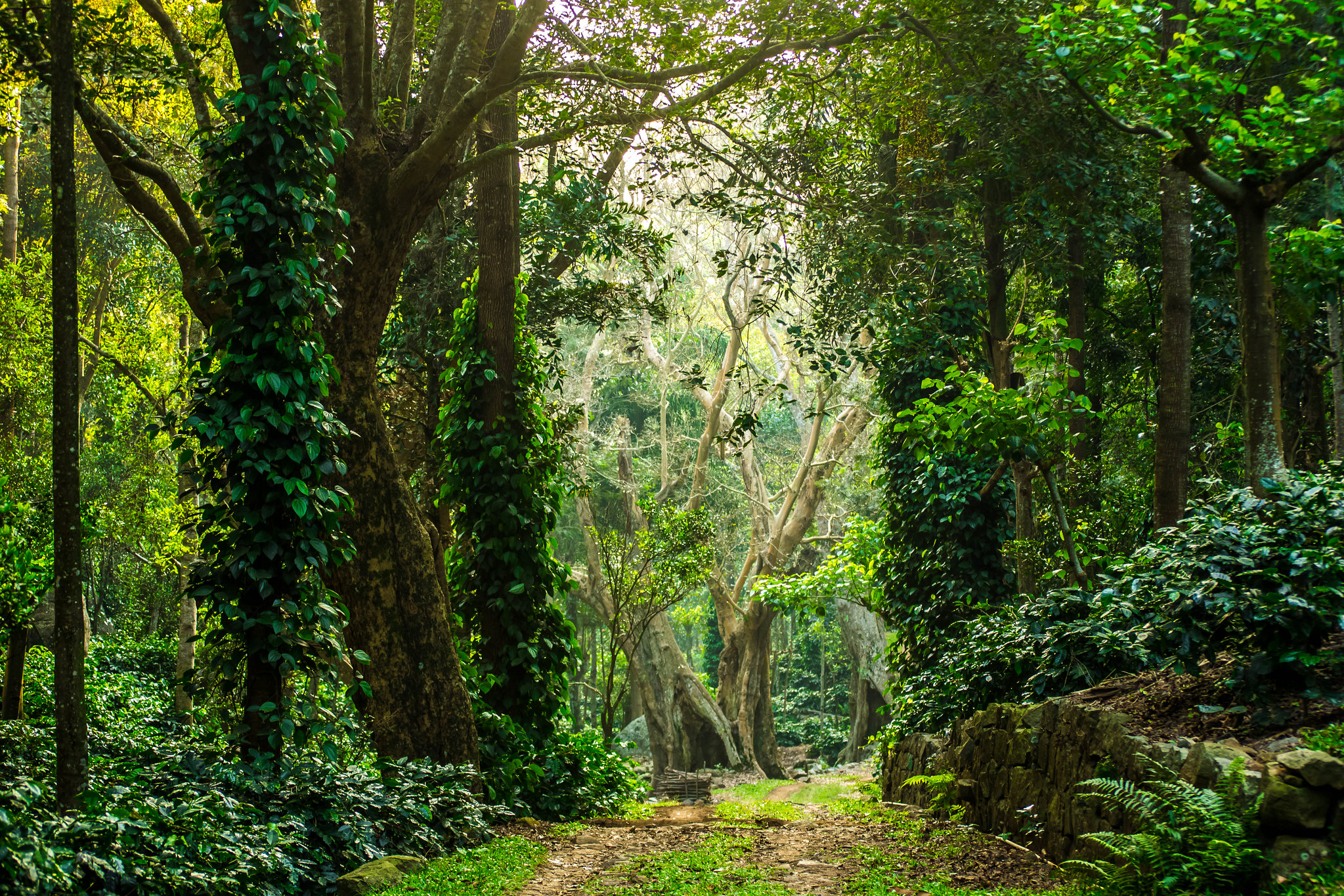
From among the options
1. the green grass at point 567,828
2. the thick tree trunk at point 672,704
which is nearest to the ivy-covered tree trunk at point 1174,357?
the green grass at point 567,828

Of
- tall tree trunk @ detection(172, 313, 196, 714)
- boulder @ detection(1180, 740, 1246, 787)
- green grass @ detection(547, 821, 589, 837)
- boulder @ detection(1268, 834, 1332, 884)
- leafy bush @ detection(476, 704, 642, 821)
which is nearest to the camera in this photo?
boulder @ detection(1268, 834, 1332, 884)

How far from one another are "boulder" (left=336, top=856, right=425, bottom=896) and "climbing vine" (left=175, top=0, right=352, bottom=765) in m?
0.96

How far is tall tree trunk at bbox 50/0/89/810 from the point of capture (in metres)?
4.12

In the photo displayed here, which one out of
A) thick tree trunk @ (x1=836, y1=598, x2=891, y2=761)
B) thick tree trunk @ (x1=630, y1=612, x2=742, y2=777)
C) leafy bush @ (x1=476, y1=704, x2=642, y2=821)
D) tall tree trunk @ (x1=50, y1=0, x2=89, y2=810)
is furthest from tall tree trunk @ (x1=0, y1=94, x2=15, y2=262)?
thick tree trunk @ (x1=836, y1=598, x2=891, y2=761)

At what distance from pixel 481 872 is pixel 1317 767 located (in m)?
4.19

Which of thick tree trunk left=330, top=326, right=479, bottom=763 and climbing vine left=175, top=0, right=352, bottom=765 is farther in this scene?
thick tree trunk left=330, top=326, right=479, bottom=763

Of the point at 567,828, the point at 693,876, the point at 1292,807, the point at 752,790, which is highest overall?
the point at 1292,807

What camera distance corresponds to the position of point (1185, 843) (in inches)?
146

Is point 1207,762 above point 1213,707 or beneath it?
beneath

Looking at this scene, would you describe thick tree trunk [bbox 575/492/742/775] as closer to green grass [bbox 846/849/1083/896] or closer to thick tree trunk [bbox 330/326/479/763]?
thick tree trunk [bbox 330/326/479/763]

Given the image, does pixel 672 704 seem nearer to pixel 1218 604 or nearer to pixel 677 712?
pixel 677 712

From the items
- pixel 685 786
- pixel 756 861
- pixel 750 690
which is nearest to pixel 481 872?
pixel 756 861

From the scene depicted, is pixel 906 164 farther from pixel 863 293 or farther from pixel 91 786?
pixel 91 786

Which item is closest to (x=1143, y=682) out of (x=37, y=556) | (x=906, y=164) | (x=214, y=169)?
(x=214, y=169)
